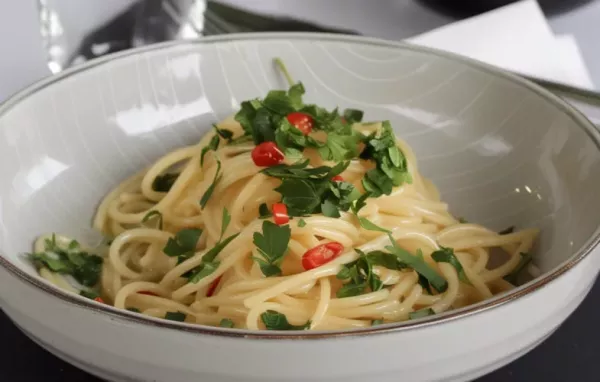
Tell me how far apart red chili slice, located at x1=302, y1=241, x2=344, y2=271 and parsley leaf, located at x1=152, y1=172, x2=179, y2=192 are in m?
0.47

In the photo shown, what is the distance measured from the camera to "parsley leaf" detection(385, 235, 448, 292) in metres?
1.18

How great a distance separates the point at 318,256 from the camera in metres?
1.16

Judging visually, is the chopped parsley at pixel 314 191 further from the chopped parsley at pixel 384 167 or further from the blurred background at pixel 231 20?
the blurred background at pixel 231 20

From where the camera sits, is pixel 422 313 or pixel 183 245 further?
pixel 183 245

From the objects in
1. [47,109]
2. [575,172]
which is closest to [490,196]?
[575,172]

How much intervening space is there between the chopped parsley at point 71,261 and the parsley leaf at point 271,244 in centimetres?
34

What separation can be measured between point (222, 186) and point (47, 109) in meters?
0.42

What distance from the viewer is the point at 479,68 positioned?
1.63m

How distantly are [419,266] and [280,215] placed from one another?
0.25 meters

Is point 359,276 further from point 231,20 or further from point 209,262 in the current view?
point 231,20

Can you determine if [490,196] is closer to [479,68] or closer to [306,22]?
[479,68]

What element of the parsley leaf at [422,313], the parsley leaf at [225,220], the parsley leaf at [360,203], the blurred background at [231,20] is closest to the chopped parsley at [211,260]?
the parsley leaf at [225,220]

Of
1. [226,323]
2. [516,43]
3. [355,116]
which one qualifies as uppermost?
[516,43]

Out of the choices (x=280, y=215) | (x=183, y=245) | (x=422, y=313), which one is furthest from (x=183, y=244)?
(x=422, y=313)
